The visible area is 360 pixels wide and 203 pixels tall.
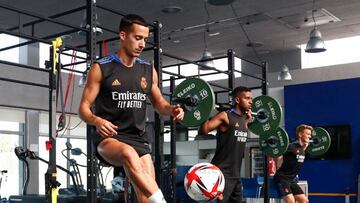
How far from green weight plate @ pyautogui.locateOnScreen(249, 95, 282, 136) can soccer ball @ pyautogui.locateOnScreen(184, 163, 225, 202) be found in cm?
195

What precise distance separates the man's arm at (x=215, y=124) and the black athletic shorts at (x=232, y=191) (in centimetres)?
42

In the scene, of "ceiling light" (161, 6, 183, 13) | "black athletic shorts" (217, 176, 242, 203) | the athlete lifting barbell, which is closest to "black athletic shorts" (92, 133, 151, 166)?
the athlete lifting barbell

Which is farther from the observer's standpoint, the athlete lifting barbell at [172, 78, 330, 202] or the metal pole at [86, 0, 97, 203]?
the athlete lifting barbell at [172, 78, 330, 202]

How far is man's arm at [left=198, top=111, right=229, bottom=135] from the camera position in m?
Result: 3.83

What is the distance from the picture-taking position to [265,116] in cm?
536

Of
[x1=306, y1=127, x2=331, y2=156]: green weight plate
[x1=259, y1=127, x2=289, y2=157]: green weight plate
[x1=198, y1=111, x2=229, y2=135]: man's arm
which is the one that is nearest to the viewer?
[x1=198, y1=111, x2=229, y2=135]: man's arm

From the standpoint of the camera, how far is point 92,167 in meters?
3.44

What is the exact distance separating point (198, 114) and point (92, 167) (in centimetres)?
90

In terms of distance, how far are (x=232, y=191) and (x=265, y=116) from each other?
1599 mm

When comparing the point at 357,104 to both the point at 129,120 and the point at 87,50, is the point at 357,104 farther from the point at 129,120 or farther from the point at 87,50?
the point at 129,120

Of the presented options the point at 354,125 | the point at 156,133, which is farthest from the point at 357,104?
the point at 156,133

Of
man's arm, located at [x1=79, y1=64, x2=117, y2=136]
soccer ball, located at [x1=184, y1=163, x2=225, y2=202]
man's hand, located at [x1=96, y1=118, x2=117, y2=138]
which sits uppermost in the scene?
man's arm, located at [x1=79, y1=64, x2=117, y2=136]

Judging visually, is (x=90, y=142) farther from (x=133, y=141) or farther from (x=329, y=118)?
(x=329, y=118)

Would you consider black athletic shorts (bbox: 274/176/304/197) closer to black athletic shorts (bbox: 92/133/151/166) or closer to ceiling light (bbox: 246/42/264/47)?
black athletic shorts (bbox: 92/133/151/166)
